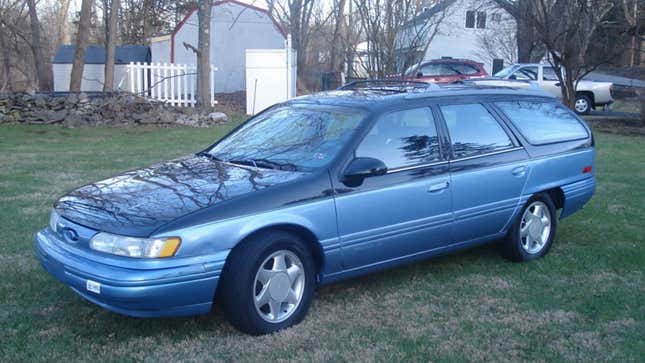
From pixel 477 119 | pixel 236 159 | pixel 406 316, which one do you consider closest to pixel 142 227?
pixel 236 159

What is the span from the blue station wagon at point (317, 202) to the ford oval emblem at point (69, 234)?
0.01 m

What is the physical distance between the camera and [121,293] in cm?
396

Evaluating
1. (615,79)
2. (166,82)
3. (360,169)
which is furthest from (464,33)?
(360,169)

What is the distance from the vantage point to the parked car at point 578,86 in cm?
2264

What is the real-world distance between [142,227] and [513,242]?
3.29m

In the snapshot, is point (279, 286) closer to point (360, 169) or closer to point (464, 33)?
point (360, 169)

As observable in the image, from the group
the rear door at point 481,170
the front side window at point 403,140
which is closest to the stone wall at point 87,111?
the rear door at point 481,170

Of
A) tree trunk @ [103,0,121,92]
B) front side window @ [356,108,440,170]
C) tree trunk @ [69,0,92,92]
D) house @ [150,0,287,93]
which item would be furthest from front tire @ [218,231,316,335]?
house @ [150,0,287,93]

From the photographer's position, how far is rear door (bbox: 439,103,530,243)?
5.46 m

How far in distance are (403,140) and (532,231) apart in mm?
1687

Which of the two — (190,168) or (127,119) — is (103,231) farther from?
(127,119)

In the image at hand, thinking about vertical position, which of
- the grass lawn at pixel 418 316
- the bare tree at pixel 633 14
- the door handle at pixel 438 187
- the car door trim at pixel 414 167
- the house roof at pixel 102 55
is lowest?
the grass lawn at pixel 418 316

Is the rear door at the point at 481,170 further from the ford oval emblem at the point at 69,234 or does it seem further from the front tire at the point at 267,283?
the ford oval emblem at the point at 69,234

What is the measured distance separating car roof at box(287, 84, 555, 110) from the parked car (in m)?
17.0
